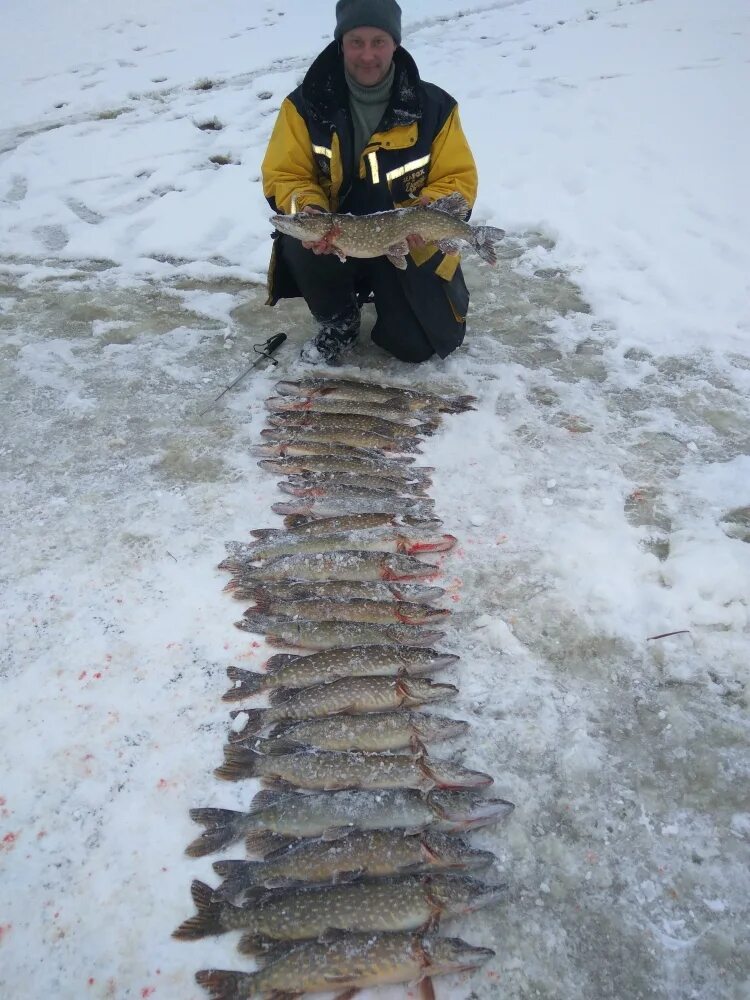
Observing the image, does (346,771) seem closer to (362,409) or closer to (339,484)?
(339,484)

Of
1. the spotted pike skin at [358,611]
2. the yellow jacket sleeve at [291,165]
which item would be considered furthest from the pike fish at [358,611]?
the yellow jacket sleeve at [291,165]

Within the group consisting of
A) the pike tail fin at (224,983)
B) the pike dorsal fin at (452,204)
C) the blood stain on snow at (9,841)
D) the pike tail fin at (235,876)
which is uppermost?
the pike dorsal fin at (452,204)

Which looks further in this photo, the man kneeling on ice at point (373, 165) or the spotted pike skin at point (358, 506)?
the man kneeling on ice at point (373, 165)

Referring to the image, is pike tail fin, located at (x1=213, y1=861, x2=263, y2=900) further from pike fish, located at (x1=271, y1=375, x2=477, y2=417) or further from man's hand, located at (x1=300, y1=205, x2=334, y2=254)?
man's hand, located at (x1=300, y1=205, x2=334, y2=254)

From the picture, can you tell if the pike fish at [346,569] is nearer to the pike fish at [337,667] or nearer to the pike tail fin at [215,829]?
the pike fish at [337,667]

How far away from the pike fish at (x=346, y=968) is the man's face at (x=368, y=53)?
4.04 metres

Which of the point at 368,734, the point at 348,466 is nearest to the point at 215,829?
the point at 368,734

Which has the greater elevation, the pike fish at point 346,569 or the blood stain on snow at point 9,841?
the pike fish at point 346,569

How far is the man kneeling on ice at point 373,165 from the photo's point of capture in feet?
12.8

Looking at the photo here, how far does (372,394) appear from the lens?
428 centimetres

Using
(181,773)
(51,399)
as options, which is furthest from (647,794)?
(51,399)

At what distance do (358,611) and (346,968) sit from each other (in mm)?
1340

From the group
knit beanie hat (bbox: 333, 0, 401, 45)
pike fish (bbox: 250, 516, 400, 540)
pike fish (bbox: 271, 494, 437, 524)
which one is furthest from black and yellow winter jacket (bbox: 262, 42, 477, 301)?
pike fish (bbox: 250, 516, 400, 540)

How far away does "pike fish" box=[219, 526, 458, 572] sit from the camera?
3.27 metres
